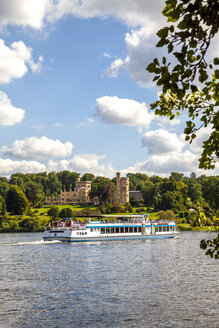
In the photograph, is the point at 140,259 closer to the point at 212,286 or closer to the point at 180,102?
the point at 212,286

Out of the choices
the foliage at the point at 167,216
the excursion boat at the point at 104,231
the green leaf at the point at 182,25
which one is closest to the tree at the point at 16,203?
the foliage at the point at 167,216

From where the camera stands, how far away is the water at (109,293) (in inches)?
922

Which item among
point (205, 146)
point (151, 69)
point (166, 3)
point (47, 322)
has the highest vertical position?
point (166, 3)

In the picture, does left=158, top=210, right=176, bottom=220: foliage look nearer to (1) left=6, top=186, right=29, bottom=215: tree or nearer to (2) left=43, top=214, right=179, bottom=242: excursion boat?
(2) left=43, top=214, right=179, bottom=242: excursion boat

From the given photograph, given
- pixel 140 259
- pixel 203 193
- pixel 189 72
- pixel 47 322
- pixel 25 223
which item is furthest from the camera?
pixel 203 193

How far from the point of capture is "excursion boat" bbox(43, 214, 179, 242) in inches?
3391

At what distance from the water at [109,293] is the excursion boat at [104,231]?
35.9m

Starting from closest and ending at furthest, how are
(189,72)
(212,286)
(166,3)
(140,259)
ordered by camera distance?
1. (166,3)
2. (189,72)
3. (212,286)
4. (140,259)

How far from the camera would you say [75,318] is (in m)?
23.8

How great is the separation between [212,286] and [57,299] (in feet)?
43.9

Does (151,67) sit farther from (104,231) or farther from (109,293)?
(104,231)

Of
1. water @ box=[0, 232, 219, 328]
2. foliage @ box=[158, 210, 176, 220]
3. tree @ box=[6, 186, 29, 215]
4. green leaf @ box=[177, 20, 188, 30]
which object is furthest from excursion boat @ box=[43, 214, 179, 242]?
green leaf @ box=[177, 20, 188, 30]

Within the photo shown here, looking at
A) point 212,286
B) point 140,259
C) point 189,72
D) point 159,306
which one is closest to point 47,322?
point 159,306

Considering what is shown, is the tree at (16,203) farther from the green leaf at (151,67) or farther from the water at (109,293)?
the green leaf at (151,67)
